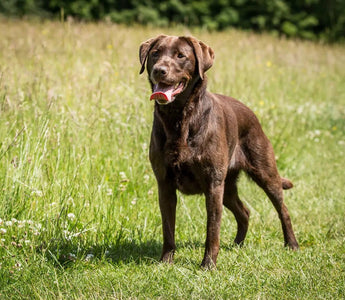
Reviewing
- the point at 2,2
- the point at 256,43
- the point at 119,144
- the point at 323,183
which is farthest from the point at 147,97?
the point at 2,2

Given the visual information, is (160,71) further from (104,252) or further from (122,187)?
(122,187)

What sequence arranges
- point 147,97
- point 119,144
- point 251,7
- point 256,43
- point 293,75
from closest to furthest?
A: point 119,144, point 147,97, point 293,75, point 256,43, point 251,7

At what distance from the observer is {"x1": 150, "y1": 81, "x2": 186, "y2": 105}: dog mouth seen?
3.45 meters

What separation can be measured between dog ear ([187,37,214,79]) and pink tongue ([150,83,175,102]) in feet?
0.81

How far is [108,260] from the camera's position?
3801 millimetres

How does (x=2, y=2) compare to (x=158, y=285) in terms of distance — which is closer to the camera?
(x=158, y=285)

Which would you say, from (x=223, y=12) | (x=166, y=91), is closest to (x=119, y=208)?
(x=166, y=91)

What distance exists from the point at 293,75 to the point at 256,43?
170cm

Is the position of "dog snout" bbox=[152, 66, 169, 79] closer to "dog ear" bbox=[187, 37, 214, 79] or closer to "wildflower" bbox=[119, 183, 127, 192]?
"dog ear" bbox=[187, 37, 214, 79]

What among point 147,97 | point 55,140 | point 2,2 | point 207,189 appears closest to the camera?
point 207,189

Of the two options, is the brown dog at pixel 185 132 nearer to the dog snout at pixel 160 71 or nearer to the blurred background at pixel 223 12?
the dog snout at pixel 160 71

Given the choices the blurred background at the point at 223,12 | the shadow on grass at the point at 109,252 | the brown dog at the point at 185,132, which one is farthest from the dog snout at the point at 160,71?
the blurred background at the point at 223,12

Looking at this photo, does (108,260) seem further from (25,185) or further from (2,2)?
(2,2)

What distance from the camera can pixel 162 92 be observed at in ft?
11.4
